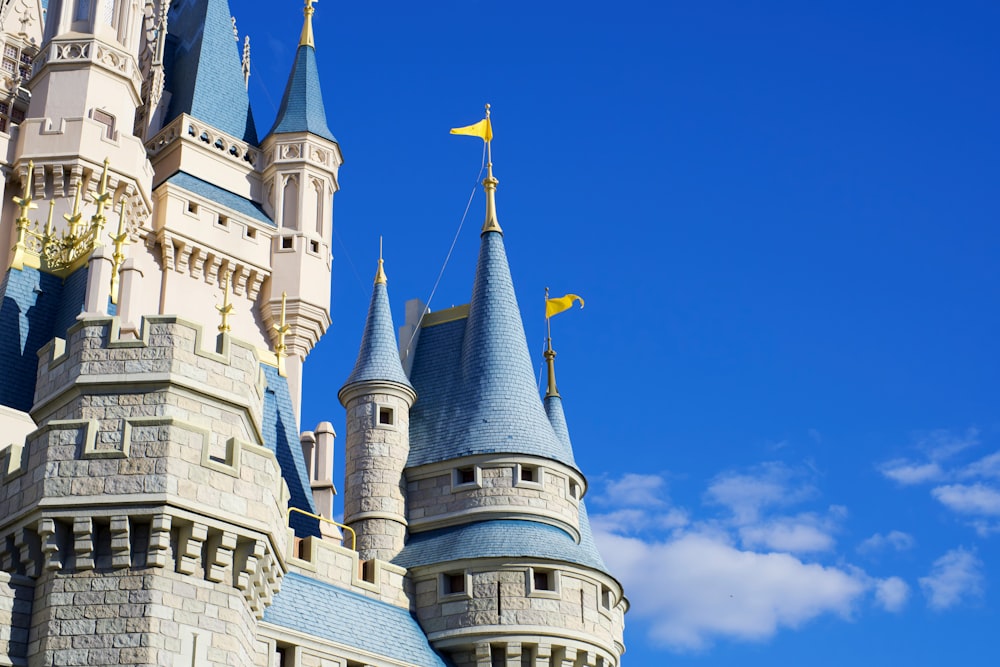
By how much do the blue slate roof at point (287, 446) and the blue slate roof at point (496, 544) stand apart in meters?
1.78

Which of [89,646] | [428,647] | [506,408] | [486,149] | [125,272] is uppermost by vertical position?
[486,149]

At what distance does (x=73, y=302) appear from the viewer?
23906 mm

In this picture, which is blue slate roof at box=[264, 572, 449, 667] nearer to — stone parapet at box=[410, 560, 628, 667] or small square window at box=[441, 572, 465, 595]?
stone parapet at box=[410, 560, 628, 667]

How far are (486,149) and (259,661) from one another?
1430 cm

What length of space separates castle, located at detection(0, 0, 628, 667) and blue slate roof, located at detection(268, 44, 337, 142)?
98 millimetres

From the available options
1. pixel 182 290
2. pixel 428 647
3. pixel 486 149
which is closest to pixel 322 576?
pixel 428 647

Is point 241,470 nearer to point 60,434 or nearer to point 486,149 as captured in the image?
point 60,434

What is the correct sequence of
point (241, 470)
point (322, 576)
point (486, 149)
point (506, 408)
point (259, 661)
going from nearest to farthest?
point (241, 470) < point (259, 661) < point (322, 576) < point (506, 408) < point (486, 149)

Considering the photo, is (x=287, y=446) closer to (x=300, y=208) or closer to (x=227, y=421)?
(x=227, y=421)

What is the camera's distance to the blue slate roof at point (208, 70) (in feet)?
137

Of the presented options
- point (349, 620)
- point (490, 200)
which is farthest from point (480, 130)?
point (349, 620)

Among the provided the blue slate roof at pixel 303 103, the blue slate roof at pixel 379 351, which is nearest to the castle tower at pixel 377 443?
the blue slate roof at pixel 379 351

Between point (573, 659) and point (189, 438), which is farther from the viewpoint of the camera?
point (573, 659)

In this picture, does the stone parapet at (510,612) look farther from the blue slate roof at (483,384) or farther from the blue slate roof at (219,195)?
the blue slate roof at (219,195)
